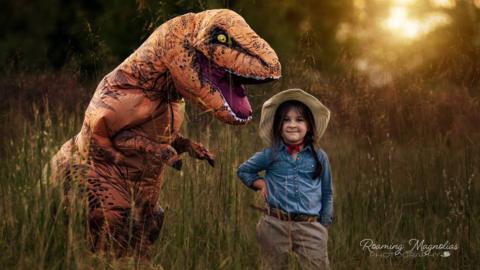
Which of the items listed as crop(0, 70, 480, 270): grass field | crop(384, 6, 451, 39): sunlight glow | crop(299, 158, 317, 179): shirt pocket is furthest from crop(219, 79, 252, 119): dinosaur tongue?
crop(384, 6, 451, 39): sunlight glow

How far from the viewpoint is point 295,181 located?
349 cm

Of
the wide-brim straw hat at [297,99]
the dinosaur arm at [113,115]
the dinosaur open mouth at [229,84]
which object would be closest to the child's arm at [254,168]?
the wide-brim straw hat at [297,99]

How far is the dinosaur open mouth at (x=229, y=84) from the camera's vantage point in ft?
10.7

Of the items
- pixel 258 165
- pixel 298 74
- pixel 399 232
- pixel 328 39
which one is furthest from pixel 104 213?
pixel 328 39

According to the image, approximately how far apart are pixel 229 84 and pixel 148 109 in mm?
408

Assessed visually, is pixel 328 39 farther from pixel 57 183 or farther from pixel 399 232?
pixel 57 183

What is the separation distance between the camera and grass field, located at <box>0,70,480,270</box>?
2988mm

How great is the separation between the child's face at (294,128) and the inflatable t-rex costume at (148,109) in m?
0.31

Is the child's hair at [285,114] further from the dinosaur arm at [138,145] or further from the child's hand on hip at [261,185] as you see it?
the dinosaur arm at [138,145]

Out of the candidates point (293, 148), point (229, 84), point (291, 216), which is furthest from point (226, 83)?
point (291, 216)

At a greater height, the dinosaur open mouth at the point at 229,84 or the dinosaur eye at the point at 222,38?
the dinosaur eye at the point at 222,38

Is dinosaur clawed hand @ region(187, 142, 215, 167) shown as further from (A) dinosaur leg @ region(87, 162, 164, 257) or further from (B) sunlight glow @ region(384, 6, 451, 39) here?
(B) sunlight glow @ region(384, 6, 451, 39)

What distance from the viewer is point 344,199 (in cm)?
498

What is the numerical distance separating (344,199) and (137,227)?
6.54ft
